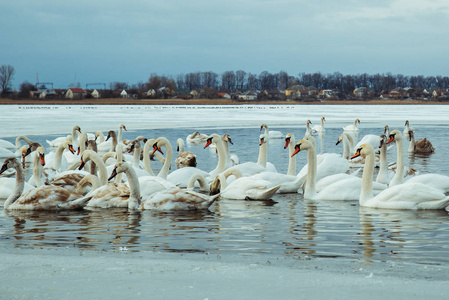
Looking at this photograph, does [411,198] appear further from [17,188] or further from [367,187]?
[17,188]

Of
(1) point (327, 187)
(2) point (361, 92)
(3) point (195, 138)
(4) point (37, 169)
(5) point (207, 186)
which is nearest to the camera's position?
(1) point (327, 187)

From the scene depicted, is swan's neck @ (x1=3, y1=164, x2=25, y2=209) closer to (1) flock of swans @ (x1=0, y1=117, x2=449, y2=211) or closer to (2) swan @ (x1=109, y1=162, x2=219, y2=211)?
(1) flock of swans @ (x1=0, y1=117, x2=449, y2=211)

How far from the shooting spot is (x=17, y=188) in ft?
28.2

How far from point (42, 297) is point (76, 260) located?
44.7 inches

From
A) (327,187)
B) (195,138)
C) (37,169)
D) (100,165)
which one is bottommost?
(195,138)

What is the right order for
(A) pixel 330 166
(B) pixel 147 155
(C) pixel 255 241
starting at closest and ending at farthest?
(C) pixel 255 241, (A) pixel 330 166, (B) pixel 147 155

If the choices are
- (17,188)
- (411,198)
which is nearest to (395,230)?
(411,198)

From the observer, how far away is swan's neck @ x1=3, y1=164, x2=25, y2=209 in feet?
27.7

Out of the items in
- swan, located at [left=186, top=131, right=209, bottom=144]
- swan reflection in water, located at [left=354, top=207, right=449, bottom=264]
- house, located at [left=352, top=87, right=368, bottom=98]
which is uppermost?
house, located at [left=352, top=87, right=368, bottom=98]

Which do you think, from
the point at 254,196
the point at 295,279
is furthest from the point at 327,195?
the point at 295,279

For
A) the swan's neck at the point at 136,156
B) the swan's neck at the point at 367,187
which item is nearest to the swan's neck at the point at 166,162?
the swan's neck at the point at 136,156

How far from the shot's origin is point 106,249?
5.77 metres

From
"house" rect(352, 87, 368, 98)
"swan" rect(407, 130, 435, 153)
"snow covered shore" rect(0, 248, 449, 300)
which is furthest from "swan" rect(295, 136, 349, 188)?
"house" rect(352, 87, 368, 98)

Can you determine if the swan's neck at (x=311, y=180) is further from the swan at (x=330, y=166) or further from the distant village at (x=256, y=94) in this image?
the distant village at (x=256, y=94)
